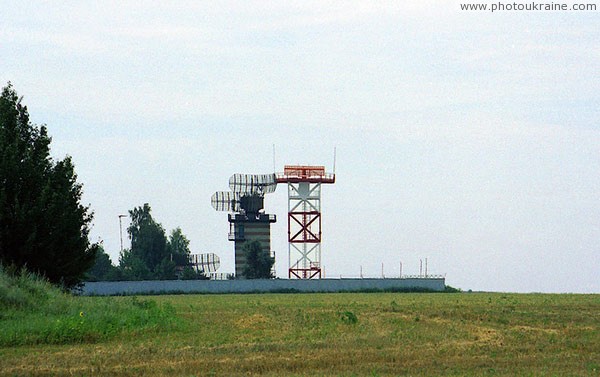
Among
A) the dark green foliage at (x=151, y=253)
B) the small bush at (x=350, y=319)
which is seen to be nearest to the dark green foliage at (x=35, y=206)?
the small bush at (x=350, y=319)

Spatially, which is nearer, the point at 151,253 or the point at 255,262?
the point at 255,262

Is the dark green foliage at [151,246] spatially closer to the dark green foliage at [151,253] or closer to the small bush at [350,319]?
the dark green foliage at [151,253]

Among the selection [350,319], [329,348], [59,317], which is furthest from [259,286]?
[329,348]

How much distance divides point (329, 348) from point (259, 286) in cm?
6872

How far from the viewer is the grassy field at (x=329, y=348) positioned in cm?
2473

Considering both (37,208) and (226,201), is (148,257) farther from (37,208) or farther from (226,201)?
(37,208)

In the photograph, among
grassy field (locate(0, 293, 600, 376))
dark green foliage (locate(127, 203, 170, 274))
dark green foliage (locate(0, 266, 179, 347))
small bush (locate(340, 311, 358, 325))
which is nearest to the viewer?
grassy field (locate(0, 293, 600, 376))

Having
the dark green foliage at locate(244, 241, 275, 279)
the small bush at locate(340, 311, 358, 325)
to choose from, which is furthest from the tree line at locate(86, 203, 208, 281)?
the small bush at locate(340, 311, 358, 325)

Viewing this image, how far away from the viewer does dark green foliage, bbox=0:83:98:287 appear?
5169 cm

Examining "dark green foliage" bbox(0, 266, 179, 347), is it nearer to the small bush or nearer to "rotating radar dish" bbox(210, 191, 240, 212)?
the small bush

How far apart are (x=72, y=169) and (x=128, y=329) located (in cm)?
2417

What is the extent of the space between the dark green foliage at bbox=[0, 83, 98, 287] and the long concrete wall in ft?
123

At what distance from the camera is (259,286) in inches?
3834

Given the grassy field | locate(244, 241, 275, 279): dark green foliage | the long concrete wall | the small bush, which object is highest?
locate(244, 241, 275, 279): dark green foliage
